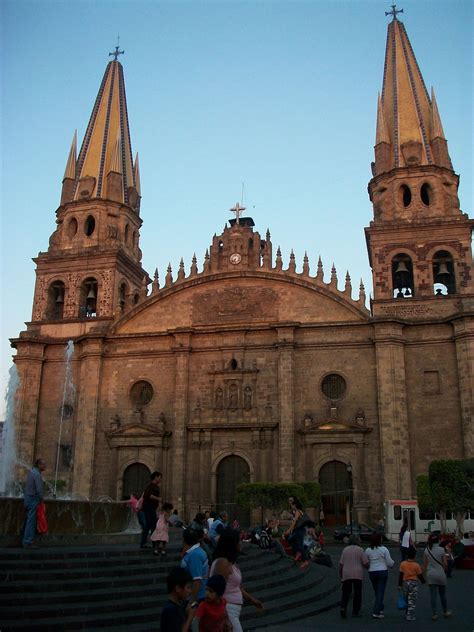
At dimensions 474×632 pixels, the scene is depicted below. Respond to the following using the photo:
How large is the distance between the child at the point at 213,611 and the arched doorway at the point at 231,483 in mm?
24174

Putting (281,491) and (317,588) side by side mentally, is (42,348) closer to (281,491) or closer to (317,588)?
(281,491)

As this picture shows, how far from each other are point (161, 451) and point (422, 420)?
1203 cm

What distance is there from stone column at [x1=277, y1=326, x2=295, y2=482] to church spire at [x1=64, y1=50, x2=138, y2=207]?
13.5m

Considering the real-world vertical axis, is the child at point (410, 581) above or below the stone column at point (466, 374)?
below

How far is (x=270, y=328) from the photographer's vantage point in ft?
101

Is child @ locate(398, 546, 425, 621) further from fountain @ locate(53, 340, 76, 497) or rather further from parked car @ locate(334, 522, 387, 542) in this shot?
fountain @ locate(53, 340, 76, 497)

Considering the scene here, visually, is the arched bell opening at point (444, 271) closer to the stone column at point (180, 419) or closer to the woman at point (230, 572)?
the stone column at point (180, 419)

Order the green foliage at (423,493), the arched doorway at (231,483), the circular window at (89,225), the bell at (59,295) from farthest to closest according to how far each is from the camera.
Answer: the circular window at (89,225) < the bell at (59,295) < the arched doorway at (231,483) < the green foliage at (423,493)

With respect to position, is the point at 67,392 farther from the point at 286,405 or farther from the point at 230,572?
the point at 230,572

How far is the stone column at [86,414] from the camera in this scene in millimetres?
30641

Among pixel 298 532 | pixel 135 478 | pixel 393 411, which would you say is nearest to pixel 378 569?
pixel 298 532

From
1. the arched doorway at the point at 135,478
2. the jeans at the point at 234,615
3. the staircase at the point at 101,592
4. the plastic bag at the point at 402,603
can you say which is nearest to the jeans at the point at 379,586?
the plastic bag at the point at 402,603

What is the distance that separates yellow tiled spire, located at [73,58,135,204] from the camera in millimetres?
37156

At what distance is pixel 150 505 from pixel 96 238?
25672mm
